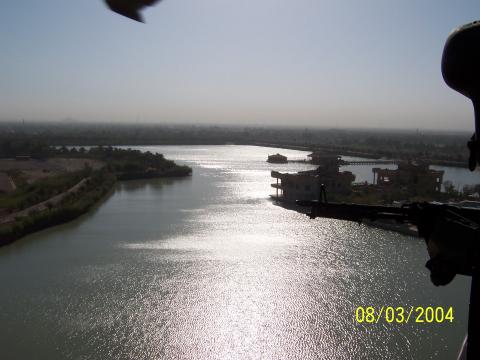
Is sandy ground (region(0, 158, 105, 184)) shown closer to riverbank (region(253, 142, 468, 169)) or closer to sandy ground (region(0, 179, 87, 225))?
sandy ground (region(0, 179, 87, 225))

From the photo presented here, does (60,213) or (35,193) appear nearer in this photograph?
(60,213)

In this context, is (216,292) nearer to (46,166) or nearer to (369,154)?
(46,166)

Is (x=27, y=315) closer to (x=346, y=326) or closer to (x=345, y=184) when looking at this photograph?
(x=346, y=326)

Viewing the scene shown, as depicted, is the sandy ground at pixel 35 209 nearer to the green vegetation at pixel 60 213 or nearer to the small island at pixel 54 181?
the small island at pixel 54 181
